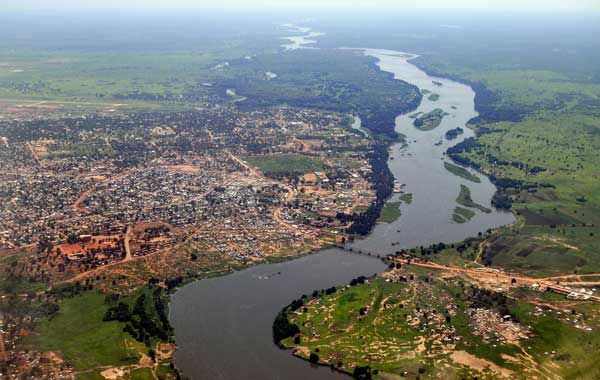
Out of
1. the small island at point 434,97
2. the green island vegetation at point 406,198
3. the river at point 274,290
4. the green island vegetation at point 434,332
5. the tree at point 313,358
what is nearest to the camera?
the green island vegetation at point 434,332

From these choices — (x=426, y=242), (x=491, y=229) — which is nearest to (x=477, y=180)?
(x=491, y=229)

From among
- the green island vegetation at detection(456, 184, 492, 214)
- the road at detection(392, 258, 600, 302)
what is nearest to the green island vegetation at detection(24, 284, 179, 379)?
the road at detection(392, 258, 600, 302)

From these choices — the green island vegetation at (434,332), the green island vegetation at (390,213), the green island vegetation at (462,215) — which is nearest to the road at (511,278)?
the green island vegetation at (434,332)

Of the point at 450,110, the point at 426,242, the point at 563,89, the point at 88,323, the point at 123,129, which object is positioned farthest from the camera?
the point at 563,89

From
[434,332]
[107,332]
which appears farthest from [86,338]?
[434,332]

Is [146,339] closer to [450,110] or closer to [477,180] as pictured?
[477,180]

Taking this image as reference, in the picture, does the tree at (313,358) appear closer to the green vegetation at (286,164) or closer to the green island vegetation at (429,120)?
the green vegetation at (286,164)

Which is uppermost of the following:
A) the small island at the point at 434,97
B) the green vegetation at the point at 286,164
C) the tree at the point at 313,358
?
the small island at the point at 434,97
